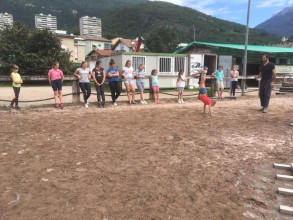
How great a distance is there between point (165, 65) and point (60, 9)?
155 meters

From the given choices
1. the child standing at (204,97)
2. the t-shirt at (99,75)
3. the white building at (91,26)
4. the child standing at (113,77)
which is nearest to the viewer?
the child standing at (204,97)

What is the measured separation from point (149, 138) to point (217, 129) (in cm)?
180

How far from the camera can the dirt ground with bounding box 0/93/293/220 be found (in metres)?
3.06

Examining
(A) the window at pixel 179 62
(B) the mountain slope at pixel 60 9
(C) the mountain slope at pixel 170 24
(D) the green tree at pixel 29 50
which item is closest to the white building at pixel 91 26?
(C) the mountain slope at pixel 170 24

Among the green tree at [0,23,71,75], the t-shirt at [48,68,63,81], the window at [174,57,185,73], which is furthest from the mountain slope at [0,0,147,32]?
the t-shirt at [48,68,63,81]

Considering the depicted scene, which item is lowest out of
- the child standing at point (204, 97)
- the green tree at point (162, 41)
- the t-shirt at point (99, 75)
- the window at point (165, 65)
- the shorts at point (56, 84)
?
the child standing at point (204, 97)

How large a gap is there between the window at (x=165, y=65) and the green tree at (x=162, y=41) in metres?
40.3

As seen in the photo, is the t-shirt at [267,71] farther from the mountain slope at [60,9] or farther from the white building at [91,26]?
the white building at [91,26]

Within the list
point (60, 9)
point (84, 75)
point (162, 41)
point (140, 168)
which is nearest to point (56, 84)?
point (84, 75)

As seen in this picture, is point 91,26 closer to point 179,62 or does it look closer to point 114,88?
point 179,62

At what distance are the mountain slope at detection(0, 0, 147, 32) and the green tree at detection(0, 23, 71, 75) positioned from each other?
9885 centimetres

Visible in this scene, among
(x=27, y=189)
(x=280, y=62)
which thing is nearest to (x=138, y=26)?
(x=280, y=62)

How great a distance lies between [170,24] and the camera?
103 metres

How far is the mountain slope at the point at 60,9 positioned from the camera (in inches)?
5256
